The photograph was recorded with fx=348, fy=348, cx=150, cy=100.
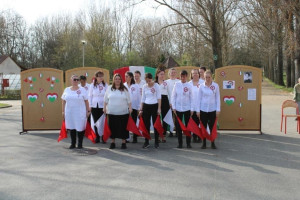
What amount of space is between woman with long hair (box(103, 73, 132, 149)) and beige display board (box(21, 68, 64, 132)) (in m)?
3.54

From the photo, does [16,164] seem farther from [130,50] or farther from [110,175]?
[130,50]

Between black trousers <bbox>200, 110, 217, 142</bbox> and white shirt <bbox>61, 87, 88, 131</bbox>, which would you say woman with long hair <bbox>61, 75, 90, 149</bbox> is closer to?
white shirt <bbox>61, 87, 88, 131</bbox>

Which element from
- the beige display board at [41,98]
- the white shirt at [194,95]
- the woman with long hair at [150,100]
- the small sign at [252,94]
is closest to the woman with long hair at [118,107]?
the woman with long hair at [150,100]

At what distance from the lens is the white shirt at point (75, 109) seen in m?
8.61

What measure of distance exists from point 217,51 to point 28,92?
1993 centimetres

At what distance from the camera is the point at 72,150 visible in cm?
865

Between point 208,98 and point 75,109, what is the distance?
3.29 metres

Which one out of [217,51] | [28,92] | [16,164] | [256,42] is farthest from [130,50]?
[16,164]

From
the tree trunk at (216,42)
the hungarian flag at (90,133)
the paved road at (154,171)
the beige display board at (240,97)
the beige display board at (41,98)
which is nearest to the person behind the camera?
the paved road at (154,171)

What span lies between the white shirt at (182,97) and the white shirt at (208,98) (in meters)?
0.29

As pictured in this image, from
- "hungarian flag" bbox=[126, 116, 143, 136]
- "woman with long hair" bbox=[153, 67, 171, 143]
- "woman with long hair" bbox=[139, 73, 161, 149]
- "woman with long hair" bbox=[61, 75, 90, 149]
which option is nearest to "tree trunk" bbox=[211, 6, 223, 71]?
"woman with long hair" bbox=[153, 67, 171, 143]

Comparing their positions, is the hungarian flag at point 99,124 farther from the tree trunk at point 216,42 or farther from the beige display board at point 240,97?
the tree trunk at point 216,42

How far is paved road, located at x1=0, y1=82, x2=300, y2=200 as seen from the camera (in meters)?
5.27

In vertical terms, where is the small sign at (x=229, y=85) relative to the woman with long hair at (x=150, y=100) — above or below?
above
